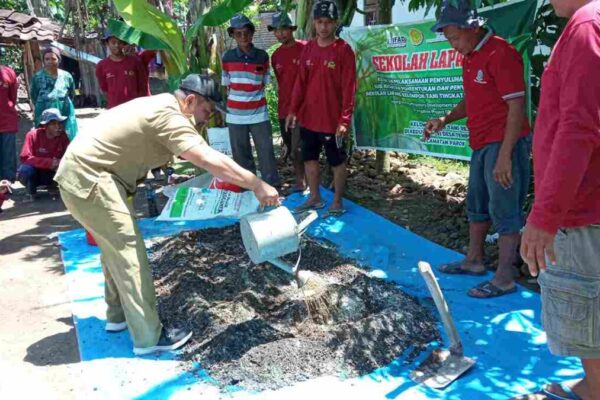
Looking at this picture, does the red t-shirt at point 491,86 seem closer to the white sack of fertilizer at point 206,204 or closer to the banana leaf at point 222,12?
the white sack of fertilizer at point 206,204

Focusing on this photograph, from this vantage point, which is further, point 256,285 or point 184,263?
point 184,263

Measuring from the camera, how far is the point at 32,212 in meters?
6.50

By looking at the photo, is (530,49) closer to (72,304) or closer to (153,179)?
(72,304)

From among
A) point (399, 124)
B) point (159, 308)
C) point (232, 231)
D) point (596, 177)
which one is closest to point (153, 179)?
point (232, 231)

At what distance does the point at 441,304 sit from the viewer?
289 centimetres

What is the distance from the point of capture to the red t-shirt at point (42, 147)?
6.84m

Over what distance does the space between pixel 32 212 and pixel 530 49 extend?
541cm

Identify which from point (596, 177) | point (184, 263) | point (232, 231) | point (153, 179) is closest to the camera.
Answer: point (596, 177)

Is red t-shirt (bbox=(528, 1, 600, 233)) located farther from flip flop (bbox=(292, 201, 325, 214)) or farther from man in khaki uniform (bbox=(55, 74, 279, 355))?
flip flop (bbox=(292, 201, 325, 214))

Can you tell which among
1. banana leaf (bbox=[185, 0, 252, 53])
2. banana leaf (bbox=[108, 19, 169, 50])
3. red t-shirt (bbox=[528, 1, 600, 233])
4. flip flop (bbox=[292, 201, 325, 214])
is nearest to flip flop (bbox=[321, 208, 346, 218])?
flip flop (bbox=[292, 201, 325, 214])

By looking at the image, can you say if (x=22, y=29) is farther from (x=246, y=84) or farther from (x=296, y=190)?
(x=296, y=190)

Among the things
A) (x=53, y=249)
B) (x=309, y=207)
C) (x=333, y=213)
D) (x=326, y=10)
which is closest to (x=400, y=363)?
(x=333, y=213)

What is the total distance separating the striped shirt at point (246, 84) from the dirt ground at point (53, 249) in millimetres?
1363

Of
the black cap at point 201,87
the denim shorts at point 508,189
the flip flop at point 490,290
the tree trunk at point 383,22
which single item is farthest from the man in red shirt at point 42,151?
the flip flop at point 490,290
